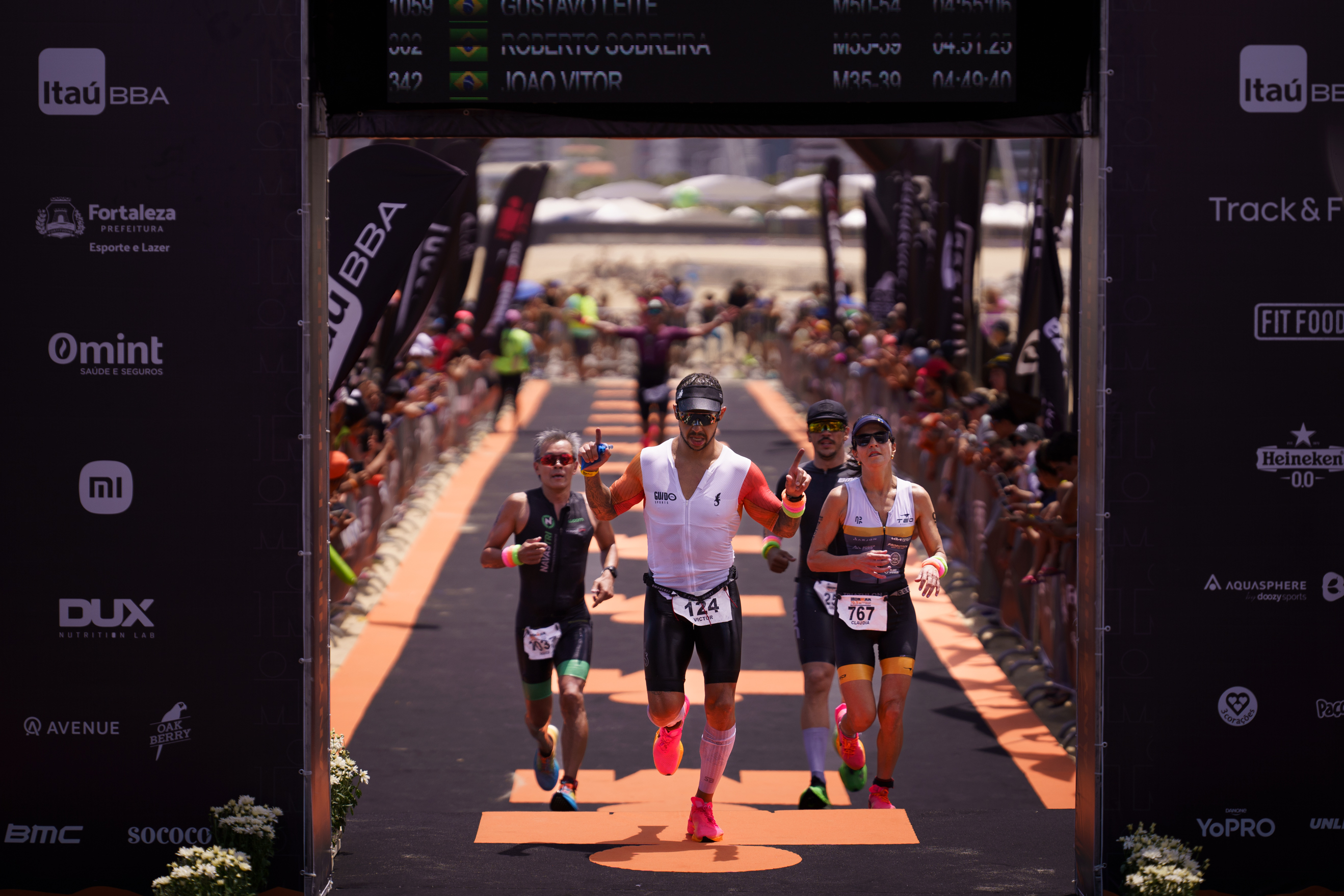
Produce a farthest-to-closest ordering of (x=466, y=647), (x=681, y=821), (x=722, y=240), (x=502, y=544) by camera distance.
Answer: (x=722, y=240)
(x=466, y=647)
(x=502, y=544)
(x=681, y=821)

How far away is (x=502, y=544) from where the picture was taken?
8328 mm

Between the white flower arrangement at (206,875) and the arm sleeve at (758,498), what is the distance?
278 centimetres

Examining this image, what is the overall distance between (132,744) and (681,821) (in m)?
2.80

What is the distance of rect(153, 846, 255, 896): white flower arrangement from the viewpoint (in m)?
5.95

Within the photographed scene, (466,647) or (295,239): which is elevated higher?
(295,239)

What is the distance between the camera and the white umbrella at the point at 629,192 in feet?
155

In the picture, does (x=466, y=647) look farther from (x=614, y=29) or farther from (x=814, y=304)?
(x=814, y=304)

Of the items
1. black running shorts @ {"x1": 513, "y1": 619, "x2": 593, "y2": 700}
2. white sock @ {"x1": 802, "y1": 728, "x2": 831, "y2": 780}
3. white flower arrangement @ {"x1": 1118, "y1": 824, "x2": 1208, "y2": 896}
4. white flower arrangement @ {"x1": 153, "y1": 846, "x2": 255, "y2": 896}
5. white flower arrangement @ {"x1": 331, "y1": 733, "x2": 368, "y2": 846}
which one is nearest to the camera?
white flower arrangement @ {"x1": 153, "y1": 846, "x2": 255, "y2": 896}

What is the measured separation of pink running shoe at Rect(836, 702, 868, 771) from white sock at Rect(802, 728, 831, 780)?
0.16 m

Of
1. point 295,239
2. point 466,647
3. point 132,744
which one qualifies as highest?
point 295,239

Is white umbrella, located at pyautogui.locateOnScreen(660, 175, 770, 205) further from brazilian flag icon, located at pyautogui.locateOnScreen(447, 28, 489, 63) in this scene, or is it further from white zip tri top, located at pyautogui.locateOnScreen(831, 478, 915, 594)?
brazilian flag icon, located at pyautogui.locateOnScreen(447, 28, 489, 63)

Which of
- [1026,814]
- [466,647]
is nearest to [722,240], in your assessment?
[466,647]

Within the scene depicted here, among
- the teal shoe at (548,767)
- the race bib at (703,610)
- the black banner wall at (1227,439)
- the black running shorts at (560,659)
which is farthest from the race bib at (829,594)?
the black banner wall at (1227,439)

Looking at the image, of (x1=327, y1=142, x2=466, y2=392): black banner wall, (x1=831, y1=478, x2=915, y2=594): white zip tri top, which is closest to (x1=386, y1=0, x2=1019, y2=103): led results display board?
(x1=327, y1=142, x2=466, y2=392): black banner wall
